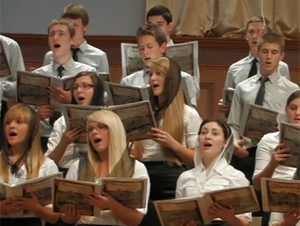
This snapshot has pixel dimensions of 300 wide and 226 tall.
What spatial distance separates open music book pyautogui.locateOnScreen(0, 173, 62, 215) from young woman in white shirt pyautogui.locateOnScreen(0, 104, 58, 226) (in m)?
0.13

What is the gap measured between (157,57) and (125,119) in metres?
0.62

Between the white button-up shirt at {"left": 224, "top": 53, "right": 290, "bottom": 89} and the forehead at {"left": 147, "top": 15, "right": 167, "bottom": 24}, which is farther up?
the forehead at {"left": 147, "top": 15, "right": 167, "bottom": 24}

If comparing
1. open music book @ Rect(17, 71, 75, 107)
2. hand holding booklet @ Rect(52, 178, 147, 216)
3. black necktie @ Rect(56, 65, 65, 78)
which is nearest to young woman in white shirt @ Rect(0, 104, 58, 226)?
hand holding booklet @ Rect(52, 178, 147, 216)

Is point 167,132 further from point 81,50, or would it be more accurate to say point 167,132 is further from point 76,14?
point 76,14

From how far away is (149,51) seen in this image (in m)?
4.22

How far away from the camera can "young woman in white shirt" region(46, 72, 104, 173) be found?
12.1 feet

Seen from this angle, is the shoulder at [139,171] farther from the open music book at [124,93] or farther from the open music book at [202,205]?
the open music book at [124,93]

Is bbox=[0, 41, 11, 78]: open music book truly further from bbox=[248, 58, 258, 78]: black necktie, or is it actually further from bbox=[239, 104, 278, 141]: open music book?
bbox=[248, 58, 258, 78]: black necktie

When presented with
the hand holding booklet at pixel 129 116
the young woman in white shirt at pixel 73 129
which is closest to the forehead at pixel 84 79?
the young woman in white shirt at pixel 73 129

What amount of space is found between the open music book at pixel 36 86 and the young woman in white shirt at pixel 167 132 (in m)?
0.49

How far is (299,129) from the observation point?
10.6 feet

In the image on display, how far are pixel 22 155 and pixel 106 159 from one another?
40 centimetres

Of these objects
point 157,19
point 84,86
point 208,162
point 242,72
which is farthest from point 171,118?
point 157,19

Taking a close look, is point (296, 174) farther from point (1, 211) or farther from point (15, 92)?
point (15, 92)
